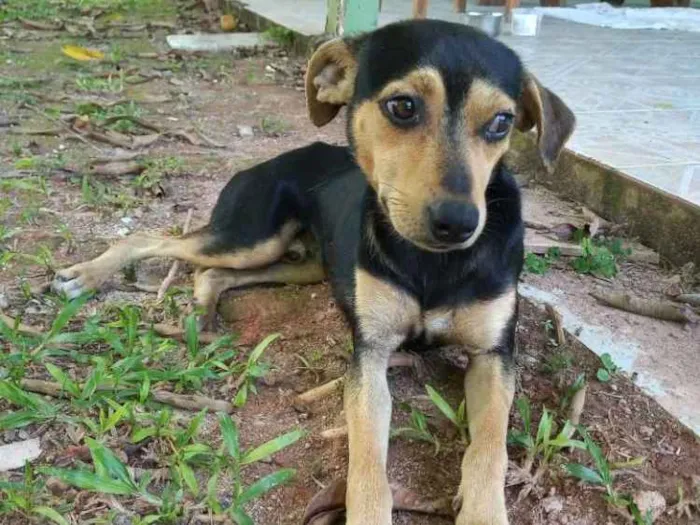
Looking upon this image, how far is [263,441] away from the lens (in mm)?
2826

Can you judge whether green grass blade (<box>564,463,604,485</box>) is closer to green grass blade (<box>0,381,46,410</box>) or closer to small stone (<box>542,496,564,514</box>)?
small stone (<box>542,496,564,514</box>)

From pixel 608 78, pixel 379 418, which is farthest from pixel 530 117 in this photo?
pixel 608 78

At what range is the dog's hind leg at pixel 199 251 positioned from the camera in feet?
13.2

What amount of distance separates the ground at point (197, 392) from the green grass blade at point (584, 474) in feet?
0.12

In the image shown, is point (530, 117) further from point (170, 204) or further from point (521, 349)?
point (170, 204)

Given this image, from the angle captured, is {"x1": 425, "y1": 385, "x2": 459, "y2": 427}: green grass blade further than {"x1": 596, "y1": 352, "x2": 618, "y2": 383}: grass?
No

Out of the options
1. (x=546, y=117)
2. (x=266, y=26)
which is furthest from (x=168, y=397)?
(x=266, y=26)

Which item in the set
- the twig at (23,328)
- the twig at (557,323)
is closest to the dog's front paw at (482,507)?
the twig at (557,323)

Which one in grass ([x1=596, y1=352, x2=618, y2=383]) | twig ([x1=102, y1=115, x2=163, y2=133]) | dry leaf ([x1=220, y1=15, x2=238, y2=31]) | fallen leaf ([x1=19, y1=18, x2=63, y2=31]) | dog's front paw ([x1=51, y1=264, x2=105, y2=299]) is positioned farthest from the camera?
dry leaf ([x1=220, y1=15, x2=238, y2=31])

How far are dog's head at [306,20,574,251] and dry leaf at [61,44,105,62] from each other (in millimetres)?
6808

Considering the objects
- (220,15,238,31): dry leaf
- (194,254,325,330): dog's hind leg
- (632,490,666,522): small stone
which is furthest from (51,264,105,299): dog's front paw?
(220,15,238,31): dry leaf

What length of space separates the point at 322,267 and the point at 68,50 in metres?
6.63

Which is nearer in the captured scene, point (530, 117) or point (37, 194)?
point (530, 117)

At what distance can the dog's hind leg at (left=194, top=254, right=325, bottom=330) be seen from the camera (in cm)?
384
